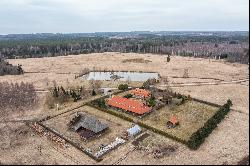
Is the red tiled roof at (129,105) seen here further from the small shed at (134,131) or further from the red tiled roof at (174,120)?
the small shed at (134,131)

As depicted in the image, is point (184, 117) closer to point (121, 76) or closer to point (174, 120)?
point (174, 120)

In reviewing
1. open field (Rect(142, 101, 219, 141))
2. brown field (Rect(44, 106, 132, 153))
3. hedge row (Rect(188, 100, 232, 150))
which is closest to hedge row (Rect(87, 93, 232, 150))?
hedge row (Rect(188, 100, 232, 150))

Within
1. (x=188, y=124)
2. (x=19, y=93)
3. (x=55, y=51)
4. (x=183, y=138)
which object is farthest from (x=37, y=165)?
(x=55, y=51)

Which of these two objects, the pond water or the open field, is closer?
the open field

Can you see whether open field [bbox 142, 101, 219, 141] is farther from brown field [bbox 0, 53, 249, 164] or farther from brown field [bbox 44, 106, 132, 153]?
brown field [bbox 44, 106, 132, 153]

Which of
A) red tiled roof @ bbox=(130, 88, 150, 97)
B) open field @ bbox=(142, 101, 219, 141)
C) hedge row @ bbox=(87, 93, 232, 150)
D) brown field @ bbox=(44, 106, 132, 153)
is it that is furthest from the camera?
red tiled roof @ bbox=(130, 88, 150, 97)

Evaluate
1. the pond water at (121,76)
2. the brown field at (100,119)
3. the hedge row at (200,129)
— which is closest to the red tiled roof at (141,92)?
the hedge row at (200,129)

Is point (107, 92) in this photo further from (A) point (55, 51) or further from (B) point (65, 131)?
(A) point (55, 51)

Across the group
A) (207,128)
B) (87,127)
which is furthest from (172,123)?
(87,127)
